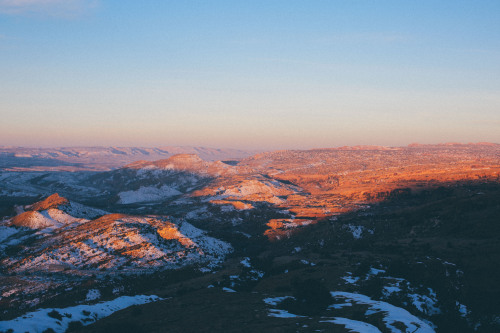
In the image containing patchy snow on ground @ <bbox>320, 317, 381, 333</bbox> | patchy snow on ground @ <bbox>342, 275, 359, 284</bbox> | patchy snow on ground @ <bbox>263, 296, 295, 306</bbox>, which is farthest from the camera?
patchy snow on ground @ <bbox>342, 275, 359, 284</bbox>

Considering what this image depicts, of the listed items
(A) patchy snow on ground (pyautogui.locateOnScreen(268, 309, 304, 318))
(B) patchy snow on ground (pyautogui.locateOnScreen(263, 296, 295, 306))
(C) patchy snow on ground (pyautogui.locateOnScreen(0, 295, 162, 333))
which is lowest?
(C) patchy snow on ground (pyautogui.locateOnScreen(0, 295, 162, 333))

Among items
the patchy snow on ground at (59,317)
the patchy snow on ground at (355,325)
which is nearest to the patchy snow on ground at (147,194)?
the patchy snow on ground at (59,317)

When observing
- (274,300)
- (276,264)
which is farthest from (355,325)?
(276,264)

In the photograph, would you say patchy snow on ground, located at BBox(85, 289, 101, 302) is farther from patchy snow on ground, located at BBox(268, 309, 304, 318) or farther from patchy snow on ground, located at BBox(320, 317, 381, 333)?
patchy snow on ground, located at BBox(320, 317, 381, 333)

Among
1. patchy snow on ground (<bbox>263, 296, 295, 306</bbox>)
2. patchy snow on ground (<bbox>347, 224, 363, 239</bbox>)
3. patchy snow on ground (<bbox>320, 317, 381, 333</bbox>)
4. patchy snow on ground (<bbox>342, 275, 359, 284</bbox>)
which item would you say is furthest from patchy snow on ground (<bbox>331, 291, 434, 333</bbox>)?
patchy snow on ground (<bbox>347, 224, 363, 239</bbox>)

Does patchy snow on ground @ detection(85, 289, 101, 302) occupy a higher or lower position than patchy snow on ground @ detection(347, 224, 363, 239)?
lower

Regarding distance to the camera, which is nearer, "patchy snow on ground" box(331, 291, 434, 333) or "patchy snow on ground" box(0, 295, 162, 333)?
"patchy snow on ground" box(331, 291, 434, 333)

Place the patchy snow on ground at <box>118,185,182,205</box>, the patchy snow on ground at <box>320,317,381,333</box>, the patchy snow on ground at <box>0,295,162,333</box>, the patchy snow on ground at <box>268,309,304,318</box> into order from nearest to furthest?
the patchy snow on ground at <box>320,317,381,333</box>
the patchy snow on ground at <box>0,295,162,333</box>
the patchy snow on ground at <box>268,309,304,318</box>
the patchy snow on ground at <box>118,185,182,205</box>
